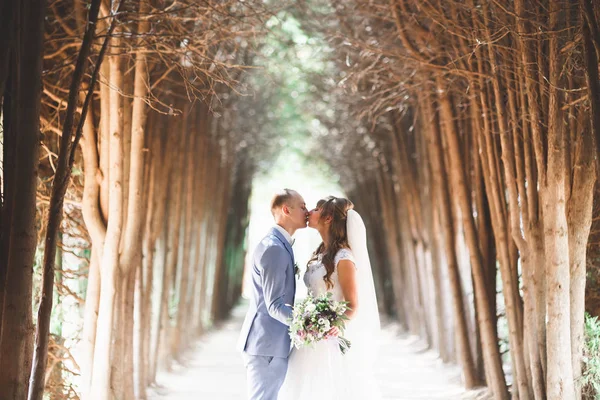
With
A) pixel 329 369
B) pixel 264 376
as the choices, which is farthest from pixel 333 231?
pixel 264 376

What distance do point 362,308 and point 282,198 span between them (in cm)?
104

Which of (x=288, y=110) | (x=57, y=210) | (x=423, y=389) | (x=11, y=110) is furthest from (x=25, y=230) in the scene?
(x=288, y=110)

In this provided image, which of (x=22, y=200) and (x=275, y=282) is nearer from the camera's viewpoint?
(x=22, y=200)

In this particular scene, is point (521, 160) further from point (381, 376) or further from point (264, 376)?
point (381, 376)

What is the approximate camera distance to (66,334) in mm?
7688

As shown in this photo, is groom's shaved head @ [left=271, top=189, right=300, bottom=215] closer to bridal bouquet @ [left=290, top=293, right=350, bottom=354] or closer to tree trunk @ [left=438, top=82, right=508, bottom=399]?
bridal bouquet @ [left=290, top=293, right=350, bottom=354]

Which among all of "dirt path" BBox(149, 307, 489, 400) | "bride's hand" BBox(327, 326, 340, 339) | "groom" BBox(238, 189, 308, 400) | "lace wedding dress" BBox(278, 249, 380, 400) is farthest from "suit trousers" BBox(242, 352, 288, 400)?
"dirt path" BBox(149, 307, 489, 400)

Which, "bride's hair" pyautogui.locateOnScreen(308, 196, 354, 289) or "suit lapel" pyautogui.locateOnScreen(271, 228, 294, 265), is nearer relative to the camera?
"suit lapel" pyautogui.locateOnScreen(271, 228, 294, 265)

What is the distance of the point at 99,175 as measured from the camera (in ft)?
20.6

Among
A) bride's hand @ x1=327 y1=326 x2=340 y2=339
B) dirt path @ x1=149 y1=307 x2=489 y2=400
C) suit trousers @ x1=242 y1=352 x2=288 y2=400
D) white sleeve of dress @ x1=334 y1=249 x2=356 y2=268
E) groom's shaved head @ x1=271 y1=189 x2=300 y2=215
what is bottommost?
dirt path @ x1=149 y1=307 x2=489 y2=400

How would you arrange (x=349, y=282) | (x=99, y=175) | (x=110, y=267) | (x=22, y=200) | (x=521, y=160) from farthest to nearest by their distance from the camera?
(x=99, y=175) → (x=110, y=267) → (x=521, y=160) → (x=349, y=282) → (x=22, y=200)

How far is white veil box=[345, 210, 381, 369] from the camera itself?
5.30 m

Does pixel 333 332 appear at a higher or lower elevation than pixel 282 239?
lower

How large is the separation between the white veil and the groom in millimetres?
477
